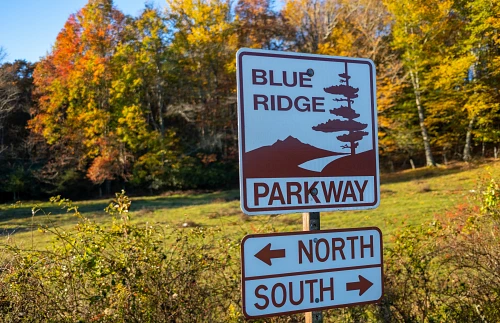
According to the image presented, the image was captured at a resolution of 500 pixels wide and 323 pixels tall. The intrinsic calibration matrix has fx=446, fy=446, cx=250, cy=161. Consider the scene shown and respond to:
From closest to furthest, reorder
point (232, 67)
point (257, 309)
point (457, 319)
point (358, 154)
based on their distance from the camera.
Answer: point (257, 309), point (358, 154), point (457, 319), point (232, 67)

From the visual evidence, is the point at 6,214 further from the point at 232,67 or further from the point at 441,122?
the point at 441,122

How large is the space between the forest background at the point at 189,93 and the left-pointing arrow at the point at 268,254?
83.3 ft

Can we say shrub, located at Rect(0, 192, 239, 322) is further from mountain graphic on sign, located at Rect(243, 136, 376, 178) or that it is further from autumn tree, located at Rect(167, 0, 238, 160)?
autumn tree, located at Rect(167, 0, 238, 160)

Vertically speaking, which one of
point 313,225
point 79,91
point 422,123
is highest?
point 79,91

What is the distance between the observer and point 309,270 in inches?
83.7

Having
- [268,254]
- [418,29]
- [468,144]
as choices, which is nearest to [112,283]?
[268,254]

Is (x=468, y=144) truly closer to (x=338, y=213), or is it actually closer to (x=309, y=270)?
(x=338, y=213)

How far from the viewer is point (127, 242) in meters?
3.27

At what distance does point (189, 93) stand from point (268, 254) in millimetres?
30945

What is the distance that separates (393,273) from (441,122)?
97.3 ft

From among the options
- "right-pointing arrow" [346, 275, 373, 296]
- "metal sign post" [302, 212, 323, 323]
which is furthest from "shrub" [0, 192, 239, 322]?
"right-pointing arrow" [346, 275, 373, 296]

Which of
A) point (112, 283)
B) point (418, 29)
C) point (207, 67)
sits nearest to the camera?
point (112, 283)

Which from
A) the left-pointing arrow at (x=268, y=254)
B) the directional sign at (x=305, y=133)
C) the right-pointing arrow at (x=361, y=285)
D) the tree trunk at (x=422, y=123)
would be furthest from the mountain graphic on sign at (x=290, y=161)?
the tree trunk at (x=422, y=123)

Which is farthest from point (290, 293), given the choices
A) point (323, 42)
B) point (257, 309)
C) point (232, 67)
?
point (323, 42)
